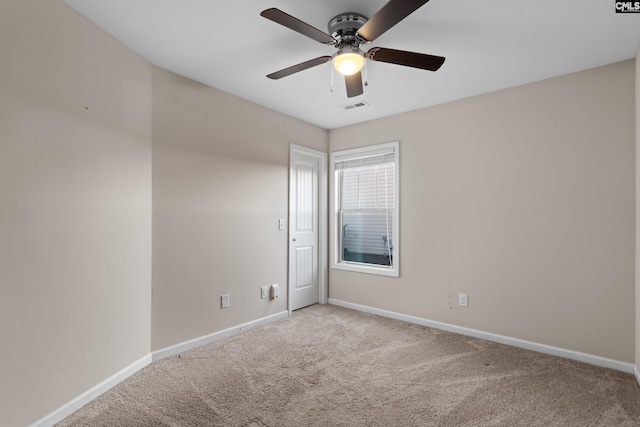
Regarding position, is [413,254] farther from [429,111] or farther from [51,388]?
[51,388]

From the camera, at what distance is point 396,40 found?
2285 millimetres

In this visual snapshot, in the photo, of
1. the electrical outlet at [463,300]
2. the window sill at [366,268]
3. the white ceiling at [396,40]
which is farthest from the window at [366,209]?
the white ceiling at [396,40]

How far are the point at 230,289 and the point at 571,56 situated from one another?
3.67 meters

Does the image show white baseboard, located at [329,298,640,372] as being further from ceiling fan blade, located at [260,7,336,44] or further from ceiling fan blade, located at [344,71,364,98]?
ceiling fan blade, located at [260,7,336,44]

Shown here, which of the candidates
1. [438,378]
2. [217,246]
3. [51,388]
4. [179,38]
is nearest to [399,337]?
[438,378]

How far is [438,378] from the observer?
2.44m

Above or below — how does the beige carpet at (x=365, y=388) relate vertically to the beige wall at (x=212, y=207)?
below

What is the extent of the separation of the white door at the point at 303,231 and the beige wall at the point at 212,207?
16 cm

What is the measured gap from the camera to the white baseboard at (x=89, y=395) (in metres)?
1.84

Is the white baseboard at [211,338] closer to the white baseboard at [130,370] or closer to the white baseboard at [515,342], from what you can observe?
the white baseboard at [130,370]

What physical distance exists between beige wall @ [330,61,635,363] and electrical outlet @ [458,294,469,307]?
56 millimetres

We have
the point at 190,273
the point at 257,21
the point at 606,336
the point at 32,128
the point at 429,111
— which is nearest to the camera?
the point at 32,128

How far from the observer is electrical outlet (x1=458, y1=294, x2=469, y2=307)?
3.33 m

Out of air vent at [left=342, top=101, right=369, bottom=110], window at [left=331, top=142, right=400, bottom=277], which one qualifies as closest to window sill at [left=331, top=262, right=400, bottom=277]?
window at [left=331, top=142, right=400, bottom=277]
